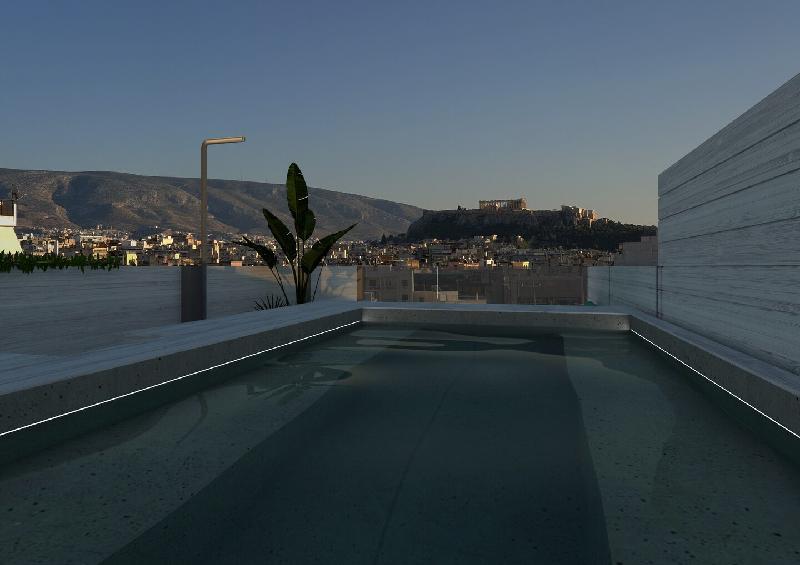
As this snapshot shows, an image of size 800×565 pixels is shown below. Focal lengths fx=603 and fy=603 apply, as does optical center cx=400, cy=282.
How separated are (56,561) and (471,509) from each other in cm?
156

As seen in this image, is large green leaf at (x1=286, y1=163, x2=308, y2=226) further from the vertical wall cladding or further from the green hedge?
the vertical wall cladding

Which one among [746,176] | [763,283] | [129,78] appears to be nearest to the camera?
[763,283]

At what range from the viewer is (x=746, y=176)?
5.34 meters

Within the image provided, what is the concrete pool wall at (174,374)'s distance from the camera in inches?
146

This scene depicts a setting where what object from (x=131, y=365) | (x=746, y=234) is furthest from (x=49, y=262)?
(x=746, y=234)

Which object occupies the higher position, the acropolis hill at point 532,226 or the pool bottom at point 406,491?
the acropolis hill at point 532,226

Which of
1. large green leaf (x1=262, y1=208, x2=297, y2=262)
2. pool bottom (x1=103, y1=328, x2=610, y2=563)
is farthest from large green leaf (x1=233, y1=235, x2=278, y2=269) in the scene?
pool bottom (x1=103, y1=328, x2=610, y2=563)

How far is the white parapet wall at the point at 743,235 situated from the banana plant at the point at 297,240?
5779mm

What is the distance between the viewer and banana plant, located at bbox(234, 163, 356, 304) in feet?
36.8

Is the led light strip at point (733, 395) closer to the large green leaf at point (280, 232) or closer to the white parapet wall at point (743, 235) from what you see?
the white parapet wall at point (743, 235)

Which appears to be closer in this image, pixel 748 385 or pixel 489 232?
pixel 748 385

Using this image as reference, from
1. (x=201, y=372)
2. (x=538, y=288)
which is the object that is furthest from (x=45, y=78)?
(x=201, y=372)

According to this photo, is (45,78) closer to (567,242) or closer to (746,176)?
(746,176)

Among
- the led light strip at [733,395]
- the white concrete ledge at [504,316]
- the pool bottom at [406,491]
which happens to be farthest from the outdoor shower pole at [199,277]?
the led light strip at [733,395]
